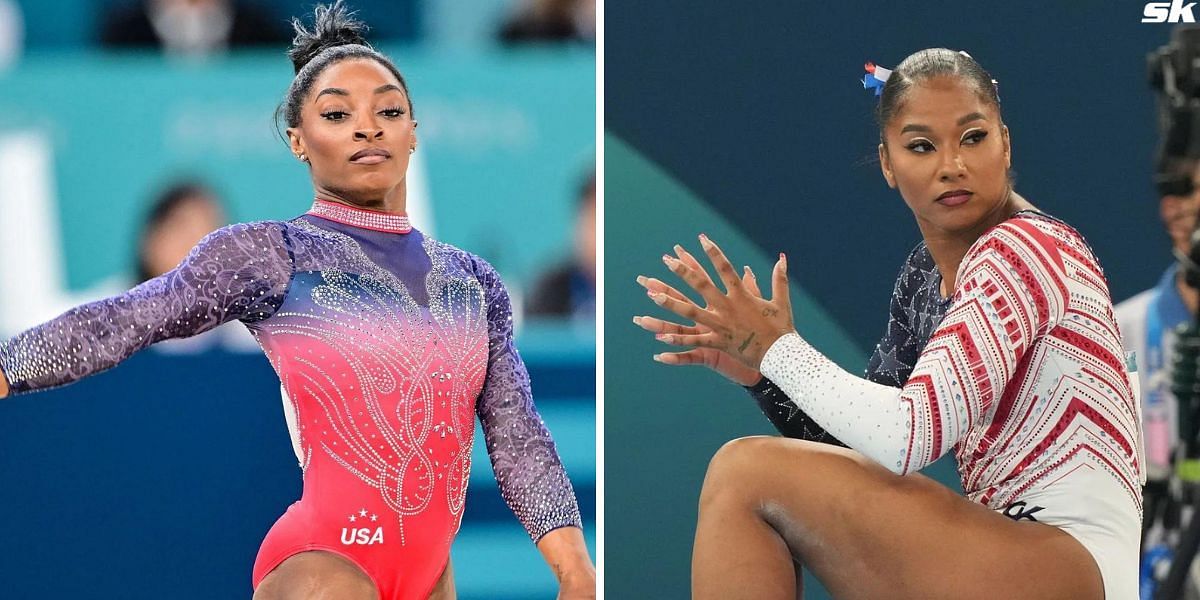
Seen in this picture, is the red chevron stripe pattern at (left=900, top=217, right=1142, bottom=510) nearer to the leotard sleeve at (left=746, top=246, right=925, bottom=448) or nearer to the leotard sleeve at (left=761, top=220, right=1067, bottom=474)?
the leotard sleeve at (left=761, top=220, right=1067, bottom=474)

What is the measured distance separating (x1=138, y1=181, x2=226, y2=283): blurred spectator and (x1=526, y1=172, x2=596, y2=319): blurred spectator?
0.89 m

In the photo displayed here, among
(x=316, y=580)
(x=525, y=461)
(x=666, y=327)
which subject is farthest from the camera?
(x=525, y=461)

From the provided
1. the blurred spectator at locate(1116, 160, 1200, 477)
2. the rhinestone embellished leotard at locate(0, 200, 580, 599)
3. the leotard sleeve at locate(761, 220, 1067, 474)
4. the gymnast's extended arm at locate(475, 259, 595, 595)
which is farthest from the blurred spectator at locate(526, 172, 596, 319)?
the blurred spectator at locate(1116, 160, 1200, 477)

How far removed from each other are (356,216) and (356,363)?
35 cm

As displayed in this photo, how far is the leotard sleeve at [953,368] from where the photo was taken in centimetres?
269

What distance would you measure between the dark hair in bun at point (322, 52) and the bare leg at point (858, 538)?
1165 mm

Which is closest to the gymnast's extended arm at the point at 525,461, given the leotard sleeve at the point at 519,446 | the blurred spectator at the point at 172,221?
the leotard sleeve at the point at 519,446

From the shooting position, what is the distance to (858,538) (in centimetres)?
276

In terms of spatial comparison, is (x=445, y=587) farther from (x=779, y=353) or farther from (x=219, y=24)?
(x=219, y=24)

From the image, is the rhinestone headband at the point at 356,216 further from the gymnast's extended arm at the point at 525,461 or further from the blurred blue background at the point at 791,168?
the blurred blue background at the point at 791,168

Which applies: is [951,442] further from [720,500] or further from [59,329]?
[59,329]

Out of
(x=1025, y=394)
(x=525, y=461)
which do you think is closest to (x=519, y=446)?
(x=525, y=461)

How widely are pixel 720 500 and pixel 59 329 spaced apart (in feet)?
4.40

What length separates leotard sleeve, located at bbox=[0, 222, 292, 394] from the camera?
2.68m
